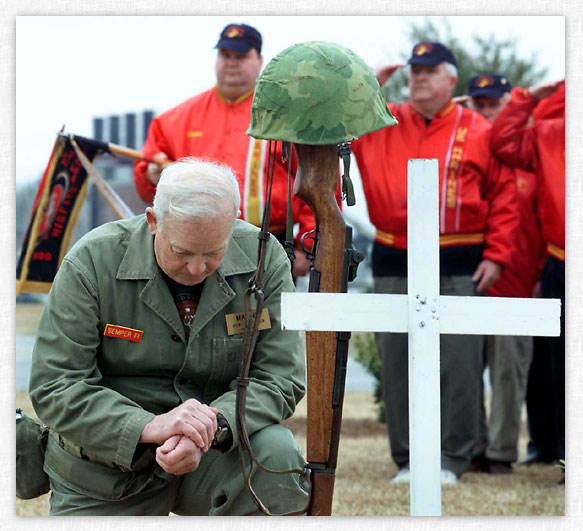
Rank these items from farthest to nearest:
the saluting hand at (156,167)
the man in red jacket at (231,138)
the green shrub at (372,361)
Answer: the green shrub at (372,361) → the saluting hand at (156,167) → the man in red jacket at (231,138)

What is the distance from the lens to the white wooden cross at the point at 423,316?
214 cm

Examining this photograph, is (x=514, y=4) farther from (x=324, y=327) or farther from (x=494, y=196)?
(x=494, y=196)

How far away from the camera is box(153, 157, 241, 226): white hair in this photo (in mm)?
2273

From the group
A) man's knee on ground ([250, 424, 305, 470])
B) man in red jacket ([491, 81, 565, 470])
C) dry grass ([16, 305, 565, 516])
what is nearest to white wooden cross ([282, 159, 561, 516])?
man's knee on ground ([250, 424, 305, 470])

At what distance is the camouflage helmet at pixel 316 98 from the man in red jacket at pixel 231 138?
1493mm

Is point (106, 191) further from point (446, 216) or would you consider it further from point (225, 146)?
point (446, 216)

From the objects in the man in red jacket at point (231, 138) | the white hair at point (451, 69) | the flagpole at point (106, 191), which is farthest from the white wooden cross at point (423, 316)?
the white hair at point (451, 69)

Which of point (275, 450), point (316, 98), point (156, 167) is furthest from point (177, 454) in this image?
point (156, 167)

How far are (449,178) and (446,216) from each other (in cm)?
16

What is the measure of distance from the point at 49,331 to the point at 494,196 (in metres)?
2.56

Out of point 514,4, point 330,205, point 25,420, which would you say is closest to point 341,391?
point 330,205

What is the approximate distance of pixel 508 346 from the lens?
5.05 m

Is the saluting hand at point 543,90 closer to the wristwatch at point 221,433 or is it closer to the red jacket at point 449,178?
the red jacket at point 449,178

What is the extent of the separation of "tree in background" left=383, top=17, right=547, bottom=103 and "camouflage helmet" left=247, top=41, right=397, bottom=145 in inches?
137
